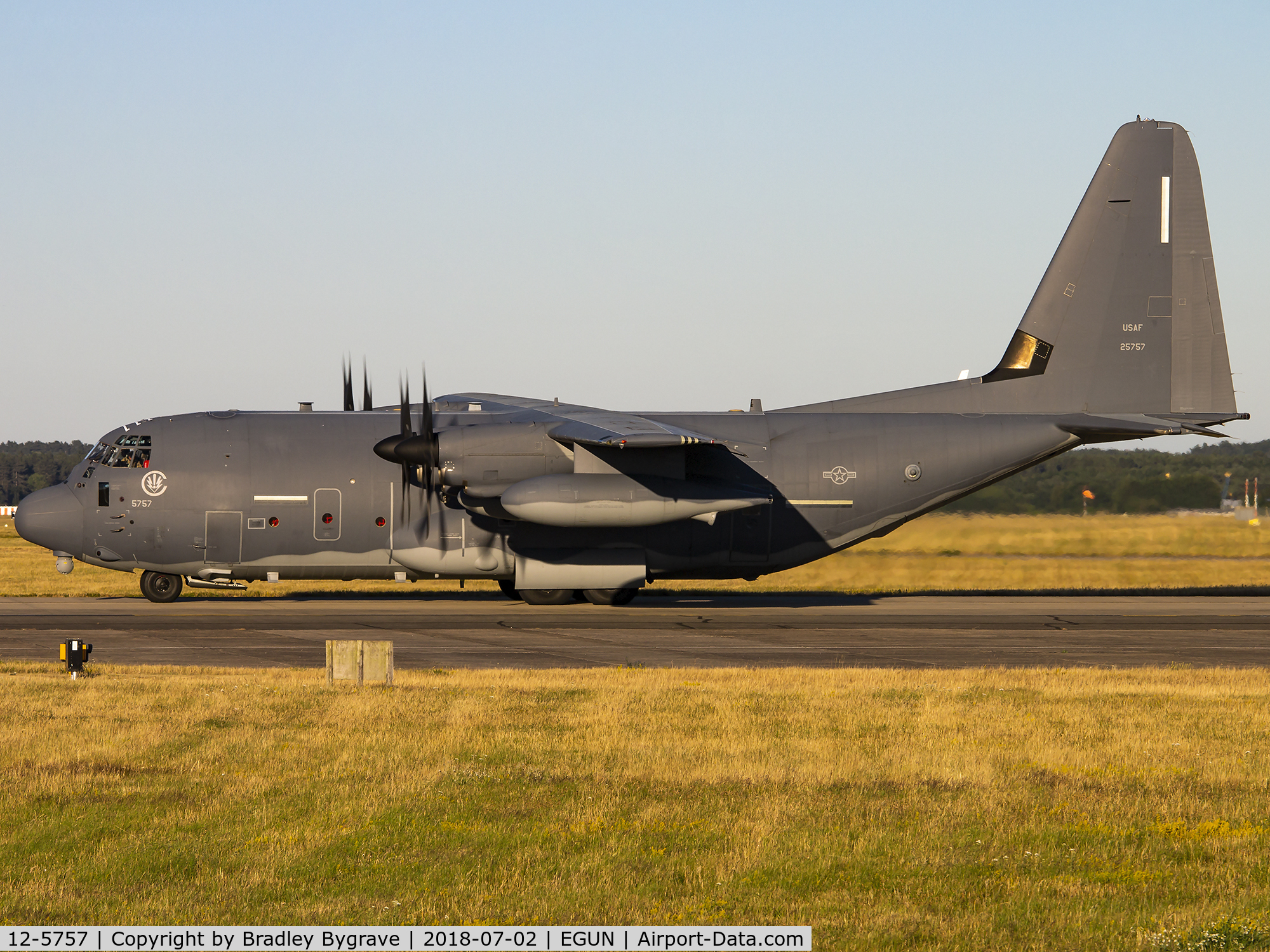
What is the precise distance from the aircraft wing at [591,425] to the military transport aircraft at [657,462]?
140 mm

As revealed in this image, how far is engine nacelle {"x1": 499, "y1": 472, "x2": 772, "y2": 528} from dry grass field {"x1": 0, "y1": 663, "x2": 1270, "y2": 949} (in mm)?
9941

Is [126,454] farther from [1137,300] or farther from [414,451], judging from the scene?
[1137,300]

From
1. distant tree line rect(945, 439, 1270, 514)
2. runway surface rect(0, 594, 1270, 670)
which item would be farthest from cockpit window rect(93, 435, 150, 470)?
distant tree line rect(945, 439, 1270, 514)

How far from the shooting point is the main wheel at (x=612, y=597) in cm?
3064

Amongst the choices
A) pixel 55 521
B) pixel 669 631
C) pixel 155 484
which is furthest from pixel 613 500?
pixel 55 521

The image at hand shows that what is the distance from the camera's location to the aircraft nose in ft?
96.0

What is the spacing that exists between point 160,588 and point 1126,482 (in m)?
29.2

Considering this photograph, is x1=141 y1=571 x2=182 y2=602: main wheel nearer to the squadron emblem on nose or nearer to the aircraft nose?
the aircraft nose

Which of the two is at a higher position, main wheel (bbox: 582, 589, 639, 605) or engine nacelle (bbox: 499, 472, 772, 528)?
engine nacelle (bbox: 499, 472, 772, 528)

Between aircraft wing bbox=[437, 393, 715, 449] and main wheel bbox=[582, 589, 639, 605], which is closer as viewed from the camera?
aircraft wing bbox=[437, 393, 715, 449]

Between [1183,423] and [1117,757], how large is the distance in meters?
20.8

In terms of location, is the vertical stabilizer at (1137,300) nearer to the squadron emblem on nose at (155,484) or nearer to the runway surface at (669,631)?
the runway surface at (669,631)

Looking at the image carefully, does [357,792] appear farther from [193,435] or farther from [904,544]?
[904,544]

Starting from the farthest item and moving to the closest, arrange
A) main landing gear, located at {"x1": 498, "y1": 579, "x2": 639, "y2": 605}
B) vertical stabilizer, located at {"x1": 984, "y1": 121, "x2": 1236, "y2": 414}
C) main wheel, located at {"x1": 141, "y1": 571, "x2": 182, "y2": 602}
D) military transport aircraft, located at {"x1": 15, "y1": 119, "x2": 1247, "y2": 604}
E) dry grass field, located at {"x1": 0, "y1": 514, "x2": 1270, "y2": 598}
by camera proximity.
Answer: dry grass field, located at {"x1": 0, "y1": 514, "x2": 1270, "y2": 598}, vertical stabilizer, located at {"x1": 984, "y1": 121, "x2": 1236, "y2": 414}, main wheel, located at {"x1": 141, "y1": 571, "x2": 182, "y2": 602}, main landing gear, located at {"x1": 498, "y1": 579, "x2": 639, "y2": 605}, military transport aircraft, located at {"x1": 15, "y1": 119, "x2": 1247, "y2": 604}
